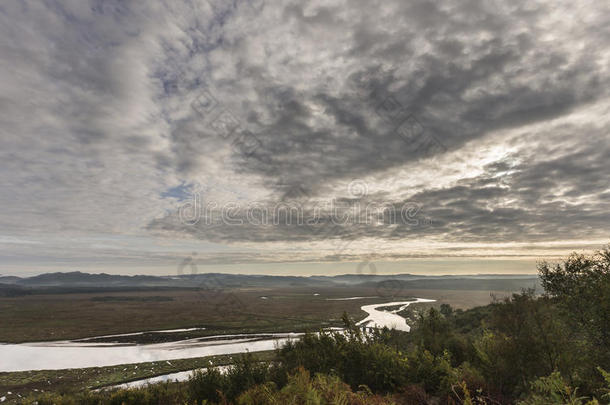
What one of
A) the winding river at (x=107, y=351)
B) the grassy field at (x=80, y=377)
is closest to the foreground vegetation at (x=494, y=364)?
the grassy field at (x=80, y=377)

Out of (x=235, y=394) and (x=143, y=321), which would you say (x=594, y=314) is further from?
(x=143, y=321)

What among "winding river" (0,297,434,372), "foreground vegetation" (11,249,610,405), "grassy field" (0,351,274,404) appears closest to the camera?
"foreground vegetation" (11,249,610,405)

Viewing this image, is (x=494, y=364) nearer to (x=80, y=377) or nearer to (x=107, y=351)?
(x=80, y=377)

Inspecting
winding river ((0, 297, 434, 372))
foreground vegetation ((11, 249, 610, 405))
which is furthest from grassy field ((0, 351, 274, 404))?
foreground vegetation ((11, 249, 610, 405))

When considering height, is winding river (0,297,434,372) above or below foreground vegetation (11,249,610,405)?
below

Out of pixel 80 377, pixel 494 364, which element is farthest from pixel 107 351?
pixel 494 364

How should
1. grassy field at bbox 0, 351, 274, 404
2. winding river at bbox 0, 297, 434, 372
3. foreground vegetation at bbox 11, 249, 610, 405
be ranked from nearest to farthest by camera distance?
foreground vegetation at bbox 11, 249, 610, 405 → grassy field at bbox 0, 351, 274, 404 → winding river at bbox 0, 297, 434, 372

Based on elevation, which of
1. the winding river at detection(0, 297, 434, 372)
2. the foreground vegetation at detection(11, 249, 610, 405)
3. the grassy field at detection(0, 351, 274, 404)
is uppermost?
the foreground vegetation at detection(11, 249, 610, 405)

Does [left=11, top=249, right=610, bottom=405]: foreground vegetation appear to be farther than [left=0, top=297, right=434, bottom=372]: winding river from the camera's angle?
No

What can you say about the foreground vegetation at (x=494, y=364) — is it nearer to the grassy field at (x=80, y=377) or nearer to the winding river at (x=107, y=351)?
the grassy field at (x=80, y=377)

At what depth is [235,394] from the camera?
1680 cm

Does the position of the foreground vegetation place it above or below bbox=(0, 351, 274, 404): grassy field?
above

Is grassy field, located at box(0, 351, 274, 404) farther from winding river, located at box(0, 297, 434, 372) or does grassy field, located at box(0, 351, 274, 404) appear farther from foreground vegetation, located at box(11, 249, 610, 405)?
foreground vegetation, located at box(11, 249, 610, 405)

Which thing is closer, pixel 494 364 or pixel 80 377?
pixel 494 364
